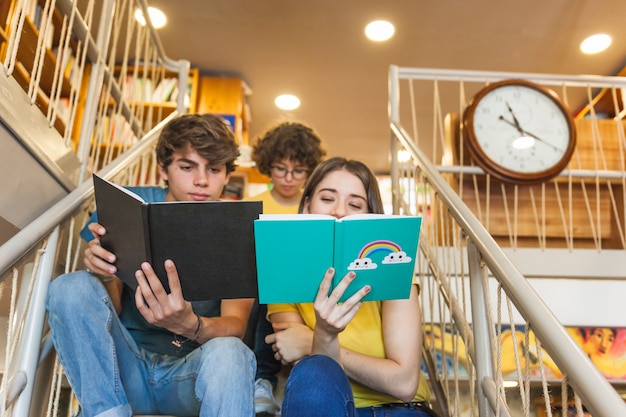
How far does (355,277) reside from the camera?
978 mm

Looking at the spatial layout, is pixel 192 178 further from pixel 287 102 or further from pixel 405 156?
pixel 287 102

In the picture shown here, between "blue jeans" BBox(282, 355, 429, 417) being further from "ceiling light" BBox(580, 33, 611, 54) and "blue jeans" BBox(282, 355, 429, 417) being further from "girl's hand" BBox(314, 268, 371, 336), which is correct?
"ceiling light" BBox(580, 33, 611, 54)

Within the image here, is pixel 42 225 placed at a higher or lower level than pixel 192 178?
lower

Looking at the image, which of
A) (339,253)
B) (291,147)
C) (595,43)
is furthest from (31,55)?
(595,43)

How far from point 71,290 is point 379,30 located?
2.95m

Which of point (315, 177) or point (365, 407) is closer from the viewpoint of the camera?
point (365, 407)

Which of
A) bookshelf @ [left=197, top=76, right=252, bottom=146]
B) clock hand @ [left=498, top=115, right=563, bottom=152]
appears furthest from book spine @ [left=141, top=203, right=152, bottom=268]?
bookshelf @ [left=197, top=76, right=252, bottom=146]

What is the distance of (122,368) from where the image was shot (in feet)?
3.59

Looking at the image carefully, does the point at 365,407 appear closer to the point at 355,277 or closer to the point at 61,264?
the point at 355,277

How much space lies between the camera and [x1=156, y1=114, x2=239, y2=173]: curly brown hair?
1.45m

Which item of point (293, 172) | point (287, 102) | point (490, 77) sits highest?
point (287, 102)

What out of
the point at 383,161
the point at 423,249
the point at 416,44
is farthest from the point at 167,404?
the point at 383,161

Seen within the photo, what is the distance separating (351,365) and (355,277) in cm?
23

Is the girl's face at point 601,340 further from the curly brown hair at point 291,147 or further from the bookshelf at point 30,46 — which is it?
the bookshelf at point 30,46
